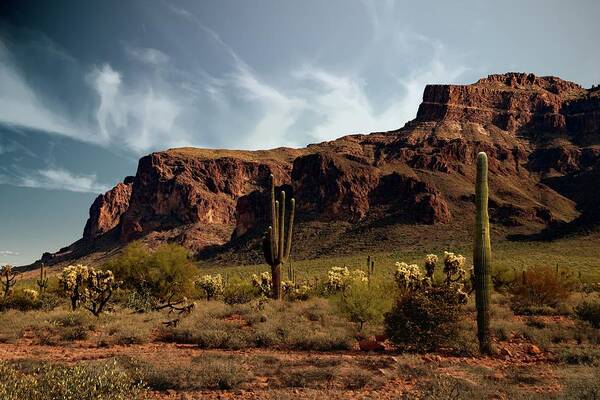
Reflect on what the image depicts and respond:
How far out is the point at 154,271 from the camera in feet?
73.8

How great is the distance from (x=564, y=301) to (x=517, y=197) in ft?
251

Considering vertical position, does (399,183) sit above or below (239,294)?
above

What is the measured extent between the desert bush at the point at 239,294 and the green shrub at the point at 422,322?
1312cm

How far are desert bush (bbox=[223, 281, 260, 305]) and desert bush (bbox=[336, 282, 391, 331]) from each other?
1012cm

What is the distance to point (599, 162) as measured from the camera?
10644cm

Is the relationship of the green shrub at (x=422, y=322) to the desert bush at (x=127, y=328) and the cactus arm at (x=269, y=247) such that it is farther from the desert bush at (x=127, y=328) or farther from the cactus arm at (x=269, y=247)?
the cactus arm at (x=269, y=247)

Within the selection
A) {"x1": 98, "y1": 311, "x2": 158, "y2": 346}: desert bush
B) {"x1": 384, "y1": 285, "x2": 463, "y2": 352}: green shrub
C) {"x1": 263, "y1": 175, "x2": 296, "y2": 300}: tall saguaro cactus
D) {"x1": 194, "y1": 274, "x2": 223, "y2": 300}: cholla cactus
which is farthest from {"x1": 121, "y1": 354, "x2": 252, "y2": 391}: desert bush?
{"x1": 194, "y1": 274, "x2": 223, "y2": 300}: cholla cactus

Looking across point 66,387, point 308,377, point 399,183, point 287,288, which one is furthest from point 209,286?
point 399,183

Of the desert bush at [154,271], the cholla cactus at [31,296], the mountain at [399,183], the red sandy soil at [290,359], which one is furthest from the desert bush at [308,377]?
the mountain at [399,183]

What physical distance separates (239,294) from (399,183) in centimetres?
6748

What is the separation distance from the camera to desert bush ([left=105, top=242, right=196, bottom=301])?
72.9 ft

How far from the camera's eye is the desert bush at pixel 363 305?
1436cm

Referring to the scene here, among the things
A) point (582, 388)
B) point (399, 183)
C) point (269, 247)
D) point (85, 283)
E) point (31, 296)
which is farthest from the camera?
point (399, 183)

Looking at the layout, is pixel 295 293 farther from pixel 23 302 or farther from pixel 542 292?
pixel 23 302
